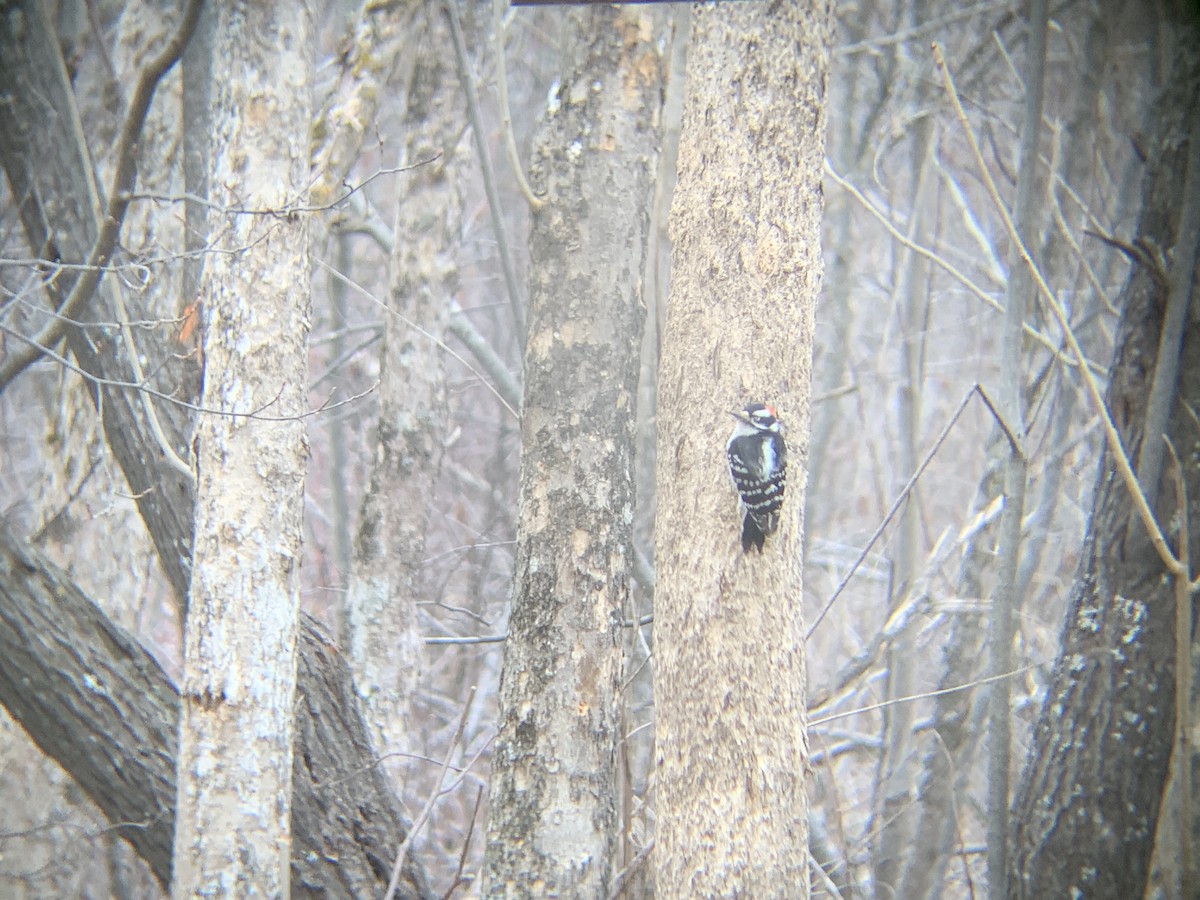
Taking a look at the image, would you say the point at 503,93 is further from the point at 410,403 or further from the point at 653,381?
the point at 653,381

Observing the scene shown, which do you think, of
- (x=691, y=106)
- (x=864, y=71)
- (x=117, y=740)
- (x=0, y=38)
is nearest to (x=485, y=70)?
(x=864, y=71)

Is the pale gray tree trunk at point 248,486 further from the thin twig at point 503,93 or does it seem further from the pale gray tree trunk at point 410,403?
the pale gray tree trunk at point 410,403

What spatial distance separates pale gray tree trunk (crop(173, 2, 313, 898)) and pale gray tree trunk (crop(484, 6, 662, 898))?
0.82 meters

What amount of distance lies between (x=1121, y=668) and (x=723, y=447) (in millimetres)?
1563

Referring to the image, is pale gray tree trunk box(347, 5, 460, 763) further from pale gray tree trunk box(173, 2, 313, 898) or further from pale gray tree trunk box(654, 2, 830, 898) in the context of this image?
pale gray tree trunk box(654, 2, 830, 898)

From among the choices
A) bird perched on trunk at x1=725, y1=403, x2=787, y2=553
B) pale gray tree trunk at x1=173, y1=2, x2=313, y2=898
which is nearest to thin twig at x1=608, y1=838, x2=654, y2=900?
pale gray tree trunk at x1=173, y1=2, x2=313, y2=898

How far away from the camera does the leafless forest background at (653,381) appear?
4691 millimetres

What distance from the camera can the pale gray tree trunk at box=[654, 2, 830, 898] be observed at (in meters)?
2.72

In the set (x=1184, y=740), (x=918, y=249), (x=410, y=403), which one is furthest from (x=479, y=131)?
(x=1184, y=740)

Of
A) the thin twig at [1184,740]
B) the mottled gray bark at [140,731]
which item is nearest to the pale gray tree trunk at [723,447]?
the thin twig at [1184,740]

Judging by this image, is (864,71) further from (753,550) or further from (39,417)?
(39,417)

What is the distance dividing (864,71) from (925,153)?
193cm

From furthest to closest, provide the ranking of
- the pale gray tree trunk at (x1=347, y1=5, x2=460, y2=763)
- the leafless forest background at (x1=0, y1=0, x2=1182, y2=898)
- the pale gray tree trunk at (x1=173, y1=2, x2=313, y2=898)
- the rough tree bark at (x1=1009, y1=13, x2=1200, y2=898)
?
the pale gray tree trunk at (x1=347, y1=5, x2=460, y2=763)
the leafless forest background at (x1=0, y1=0, x2=1182, y2=898)
the rough tree bark at (x1=1009, y1=13, x2=1200, y2=898)
the pale gray tree trunk at (x1=173, y1=2, x2=313, y2=898)

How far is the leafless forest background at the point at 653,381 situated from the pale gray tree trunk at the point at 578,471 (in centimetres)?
16
